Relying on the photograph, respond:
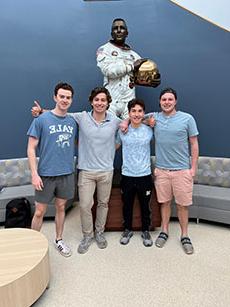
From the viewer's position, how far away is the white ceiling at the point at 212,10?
11.4 feet

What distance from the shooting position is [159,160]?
2.50 m

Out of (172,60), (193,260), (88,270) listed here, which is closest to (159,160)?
(193,260)

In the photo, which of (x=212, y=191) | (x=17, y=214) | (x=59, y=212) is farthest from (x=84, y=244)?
(x=212, y=191)

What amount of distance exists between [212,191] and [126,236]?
107cm

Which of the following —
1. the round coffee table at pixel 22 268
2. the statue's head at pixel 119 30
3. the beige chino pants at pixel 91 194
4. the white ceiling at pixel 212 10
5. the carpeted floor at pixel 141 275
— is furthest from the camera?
the white ceiling at pixel 212 10

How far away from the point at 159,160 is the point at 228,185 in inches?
48.8

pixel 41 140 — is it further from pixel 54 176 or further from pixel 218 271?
pixel 218 271

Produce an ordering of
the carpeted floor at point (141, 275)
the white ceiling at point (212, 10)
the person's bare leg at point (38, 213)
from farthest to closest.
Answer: the white ceiling at point (212, 10) < the person's bare leg at point (38, 213) < the carpeted floor at point (141, 275)

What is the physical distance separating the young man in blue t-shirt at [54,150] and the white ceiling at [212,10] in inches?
82.2

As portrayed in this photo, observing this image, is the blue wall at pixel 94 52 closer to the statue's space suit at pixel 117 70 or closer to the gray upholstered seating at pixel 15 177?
the gray upholstered seating at pixel 15 177

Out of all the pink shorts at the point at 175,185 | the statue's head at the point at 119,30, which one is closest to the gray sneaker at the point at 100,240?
the pink shorts at the point at 175,185

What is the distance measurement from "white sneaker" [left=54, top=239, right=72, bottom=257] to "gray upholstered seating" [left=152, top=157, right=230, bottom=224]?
118 centimetres

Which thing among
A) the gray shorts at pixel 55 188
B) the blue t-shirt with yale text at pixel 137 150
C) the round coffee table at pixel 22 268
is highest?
the blue t-shirt with yale text at pixel 137 150

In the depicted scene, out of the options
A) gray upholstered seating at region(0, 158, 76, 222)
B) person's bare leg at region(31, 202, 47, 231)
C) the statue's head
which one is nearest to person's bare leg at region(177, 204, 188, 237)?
person's bare leg at region(31, 202, 47, 231)
